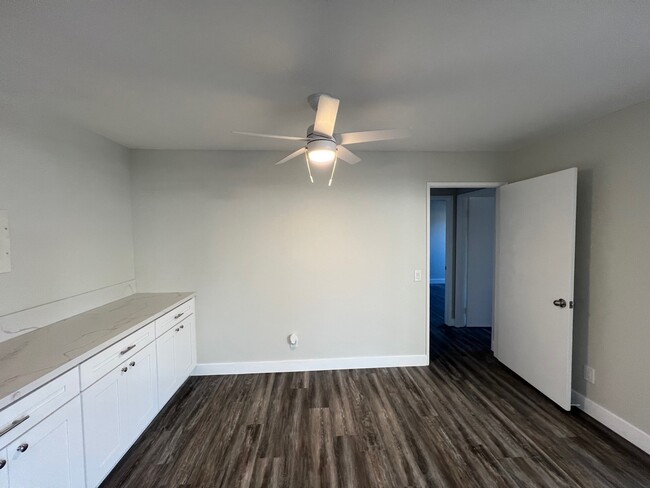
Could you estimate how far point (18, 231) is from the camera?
173 centimetres

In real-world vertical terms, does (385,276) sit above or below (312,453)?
above

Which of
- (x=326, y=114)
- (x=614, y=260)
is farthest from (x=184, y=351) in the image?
(x=614, y=260)

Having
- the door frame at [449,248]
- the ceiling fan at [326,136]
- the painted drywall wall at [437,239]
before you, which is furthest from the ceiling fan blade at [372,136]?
the painted drywall wall at [437,239]

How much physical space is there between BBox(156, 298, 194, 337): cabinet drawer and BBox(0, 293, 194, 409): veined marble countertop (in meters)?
0.07

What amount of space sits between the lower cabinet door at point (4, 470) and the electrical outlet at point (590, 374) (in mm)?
3633

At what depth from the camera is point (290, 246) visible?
116 inches

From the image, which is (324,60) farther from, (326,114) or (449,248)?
(449,248)

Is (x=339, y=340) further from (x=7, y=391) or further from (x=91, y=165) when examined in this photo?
(x=91, y=165)

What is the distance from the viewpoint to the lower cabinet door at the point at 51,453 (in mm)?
1091

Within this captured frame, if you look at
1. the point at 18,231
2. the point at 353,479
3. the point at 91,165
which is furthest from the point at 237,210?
the point at 353,479

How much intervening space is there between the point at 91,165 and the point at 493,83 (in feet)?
10.3

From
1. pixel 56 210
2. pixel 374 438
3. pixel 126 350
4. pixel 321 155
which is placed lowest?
pixel 374 438

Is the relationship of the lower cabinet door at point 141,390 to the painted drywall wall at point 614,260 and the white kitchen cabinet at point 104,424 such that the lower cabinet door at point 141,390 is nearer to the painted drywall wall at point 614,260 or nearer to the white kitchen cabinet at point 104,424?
the white kitchen cabinet at point 104,424

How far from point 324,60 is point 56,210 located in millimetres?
2205
